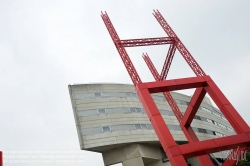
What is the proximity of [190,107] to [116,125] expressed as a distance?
1464 centimetres

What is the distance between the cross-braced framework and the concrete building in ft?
38.5

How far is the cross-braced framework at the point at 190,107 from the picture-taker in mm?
13297

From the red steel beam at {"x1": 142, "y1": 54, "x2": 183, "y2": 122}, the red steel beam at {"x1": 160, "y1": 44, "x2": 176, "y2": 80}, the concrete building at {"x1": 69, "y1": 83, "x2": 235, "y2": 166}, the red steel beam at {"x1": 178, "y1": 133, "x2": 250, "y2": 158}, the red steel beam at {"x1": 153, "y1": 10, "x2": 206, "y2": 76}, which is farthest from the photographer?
the concrete building at {"x1": 69, "y1": 83, "x2": 235, "y2": 166}

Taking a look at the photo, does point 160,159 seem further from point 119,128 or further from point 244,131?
point 244,131

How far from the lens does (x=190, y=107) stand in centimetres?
1973

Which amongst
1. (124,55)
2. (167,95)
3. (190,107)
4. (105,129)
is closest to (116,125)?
(105,129)

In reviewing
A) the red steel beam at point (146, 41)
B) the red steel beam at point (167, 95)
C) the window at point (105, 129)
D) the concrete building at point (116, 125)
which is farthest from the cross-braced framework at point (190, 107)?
the window at point (105, 129)

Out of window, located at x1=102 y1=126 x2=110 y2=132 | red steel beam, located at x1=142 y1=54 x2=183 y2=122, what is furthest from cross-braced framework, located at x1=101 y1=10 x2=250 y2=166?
window, located at x1=102 y1=126 x2=110 y2=132

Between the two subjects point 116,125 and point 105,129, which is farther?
point 116,125

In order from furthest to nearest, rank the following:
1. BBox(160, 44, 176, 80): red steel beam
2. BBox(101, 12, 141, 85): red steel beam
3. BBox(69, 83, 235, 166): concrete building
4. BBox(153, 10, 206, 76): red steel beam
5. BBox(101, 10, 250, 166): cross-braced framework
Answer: BBox(69, 83, 235, 166): concrete building → BBox(160, 44, 176, 80): red steel beam → BBox(153, 10, 206, 76): red steel beam → BBox(101, 12, 141, 85): red steel beam → BBox(101, 10, 250, 166): cross-braced framework

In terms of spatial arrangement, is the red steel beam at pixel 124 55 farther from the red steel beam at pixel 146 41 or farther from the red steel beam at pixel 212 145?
the red steel beam at pixel 212 145

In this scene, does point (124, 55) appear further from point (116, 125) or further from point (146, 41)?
point (116, 125)

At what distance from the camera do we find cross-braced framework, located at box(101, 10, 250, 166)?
523 inches

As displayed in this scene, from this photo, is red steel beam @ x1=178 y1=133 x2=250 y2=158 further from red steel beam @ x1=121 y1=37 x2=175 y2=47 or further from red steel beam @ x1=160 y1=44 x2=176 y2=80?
red steel beam @ x1=121 y1=37 x2=175 y2=47
